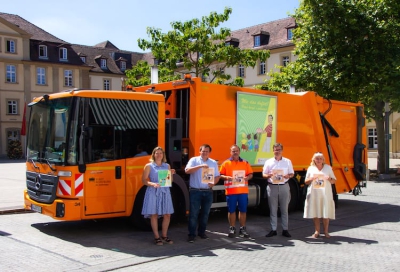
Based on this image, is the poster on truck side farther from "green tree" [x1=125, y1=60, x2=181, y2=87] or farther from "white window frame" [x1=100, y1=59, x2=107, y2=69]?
"white window frame" [x1=100, y1=59, x2=107, y2=69]

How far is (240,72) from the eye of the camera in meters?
51.5

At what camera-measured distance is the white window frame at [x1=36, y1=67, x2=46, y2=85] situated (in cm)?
5391

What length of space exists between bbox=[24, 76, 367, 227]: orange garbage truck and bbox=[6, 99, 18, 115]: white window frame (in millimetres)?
44761

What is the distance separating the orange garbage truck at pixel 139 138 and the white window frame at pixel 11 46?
45.2 m

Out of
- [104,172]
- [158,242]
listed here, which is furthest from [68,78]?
[158,242]

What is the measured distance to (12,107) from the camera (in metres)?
52.1

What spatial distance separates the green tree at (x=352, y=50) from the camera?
21547mm

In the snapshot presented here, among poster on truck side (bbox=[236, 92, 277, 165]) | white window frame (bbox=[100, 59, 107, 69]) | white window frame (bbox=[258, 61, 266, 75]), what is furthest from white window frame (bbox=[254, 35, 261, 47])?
poster on truck side (bbox=[236, 92, 277, 165])

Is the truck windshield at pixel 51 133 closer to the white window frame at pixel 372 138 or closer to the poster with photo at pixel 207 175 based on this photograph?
the poster with photo at pixel 207 175

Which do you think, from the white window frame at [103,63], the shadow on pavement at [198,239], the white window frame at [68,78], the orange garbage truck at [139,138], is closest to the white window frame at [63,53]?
the white window frame at [68,78]

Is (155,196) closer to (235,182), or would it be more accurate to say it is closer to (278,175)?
(235,182)

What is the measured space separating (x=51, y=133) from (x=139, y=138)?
1.63 m

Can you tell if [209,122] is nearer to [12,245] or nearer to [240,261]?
[240,261]

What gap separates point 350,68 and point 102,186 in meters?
16.1
